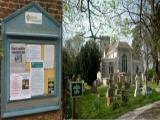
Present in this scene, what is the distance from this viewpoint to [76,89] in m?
11.2

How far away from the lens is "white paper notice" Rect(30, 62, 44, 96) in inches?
250

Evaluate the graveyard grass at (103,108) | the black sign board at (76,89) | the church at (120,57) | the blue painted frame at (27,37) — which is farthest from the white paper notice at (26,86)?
the church at (120,57)

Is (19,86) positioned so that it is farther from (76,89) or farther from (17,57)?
(76,89)

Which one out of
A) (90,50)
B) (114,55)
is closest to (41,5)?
(90,50)

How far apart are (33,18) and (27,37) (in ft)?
1.04

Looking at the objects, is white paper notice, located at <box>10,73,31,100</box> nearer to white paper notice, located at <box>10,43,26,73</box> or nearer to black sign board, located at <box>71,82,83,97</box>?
white paper notice, located at <box>10,43,26,73</box>

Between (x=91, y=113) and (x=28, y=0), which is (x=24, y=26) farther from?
(x=91, y=113)

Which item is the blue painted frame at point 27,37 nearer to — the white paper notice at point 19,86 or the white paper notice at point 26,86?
the white paper notice at point 19,86

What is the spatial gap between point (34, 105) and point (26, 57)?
2.45 ft

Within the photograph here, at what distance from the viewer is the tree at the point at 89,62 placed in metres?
33.3

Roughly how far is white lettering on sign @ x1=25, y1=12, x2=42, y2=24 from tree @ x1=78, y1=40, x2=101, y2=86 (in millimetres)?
26475

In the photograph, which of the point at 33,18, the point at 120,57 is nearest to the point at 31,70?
the point at 33,18

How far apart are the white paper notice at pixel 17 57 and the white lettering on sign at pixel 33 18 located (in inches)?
15.5

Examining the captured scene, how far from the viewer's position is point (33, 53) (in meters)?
6.36
